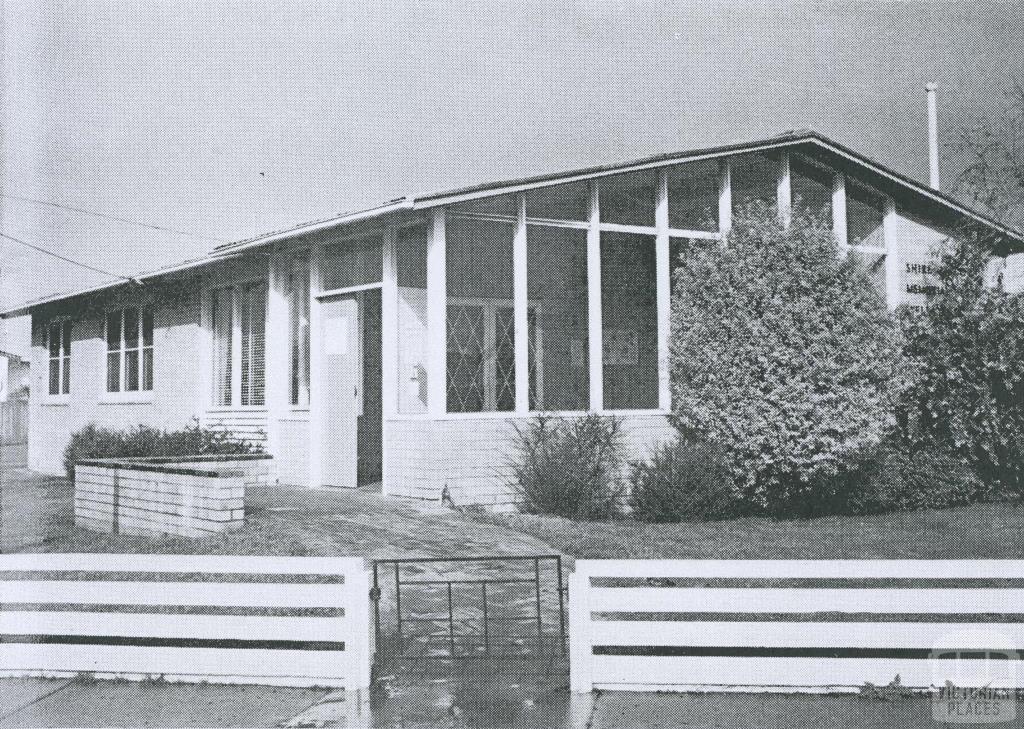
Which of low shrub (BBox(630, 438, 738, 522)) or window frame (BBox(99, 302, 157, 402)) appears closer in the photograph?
low shrub (BBox(630, 438, 738, 522))

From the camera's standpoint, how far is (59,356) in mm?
18906

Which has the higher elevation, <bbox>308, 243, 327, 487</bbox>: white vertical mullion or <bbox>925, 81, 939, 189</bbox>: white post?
<bbox>925, 81, 939, 189</bbox>: white post

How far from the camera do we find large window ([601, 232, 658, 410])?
41.4 feet

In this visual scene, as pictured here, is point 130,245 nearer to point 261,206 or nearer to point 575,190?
point 261,206

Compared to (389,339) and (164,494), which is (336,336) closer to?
(389,339)

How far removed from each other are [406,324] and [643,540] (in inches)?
151

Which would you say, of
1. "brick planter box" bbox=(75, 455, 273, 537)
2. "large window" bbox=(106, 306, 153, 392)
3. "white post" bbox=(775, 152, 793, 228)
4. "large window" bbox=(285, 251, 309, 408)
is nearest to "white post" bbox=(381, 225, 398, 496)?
"brick planter box" bbox=(75, 455, 273, 537)

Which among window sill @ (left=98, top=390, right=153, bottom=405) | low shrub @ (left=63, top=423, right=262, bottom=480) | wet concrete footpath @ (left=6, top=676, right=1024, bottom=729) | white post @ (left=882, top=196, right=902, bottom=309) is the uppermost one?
white post @ (left=882, top=196, right=902, bottom=309)

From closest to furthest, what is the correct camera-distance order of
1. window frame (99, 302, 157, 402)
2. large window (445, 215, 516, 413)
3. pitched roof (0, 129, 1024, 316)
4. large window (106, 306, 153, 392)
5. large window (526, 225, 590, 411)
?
1. pitched roof (0, 129, 1024, 316)
2. large window (445, 215, 516, 413)
3. large window (526, 225, 590, 411)
4. window frame (99, 302, 157, 402)
5. large window (106, 306, 153, 392)

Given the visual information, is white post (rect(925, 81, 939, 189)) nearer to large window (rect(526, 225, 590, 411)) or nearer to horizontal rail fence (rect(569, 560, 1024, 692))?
large window (rect(526, 225, 590, 411))

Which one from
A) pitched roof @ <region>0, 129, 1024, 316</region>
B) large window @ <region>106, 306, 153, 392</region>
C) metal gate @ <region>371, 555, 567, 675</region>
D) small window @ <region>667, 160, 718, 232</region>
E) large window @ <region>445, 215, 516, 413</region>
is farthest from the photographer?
large window @ <region>106, 306, 153, 392</region>

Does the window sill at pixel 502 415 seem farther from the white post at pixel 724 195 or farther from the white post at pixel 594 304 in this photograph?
the white post at pixel 724 195

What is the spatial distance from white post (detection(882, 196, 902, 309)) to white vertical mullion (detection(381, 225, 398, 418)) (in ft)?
26.0

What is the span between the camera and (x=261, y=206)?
16.5 metres
